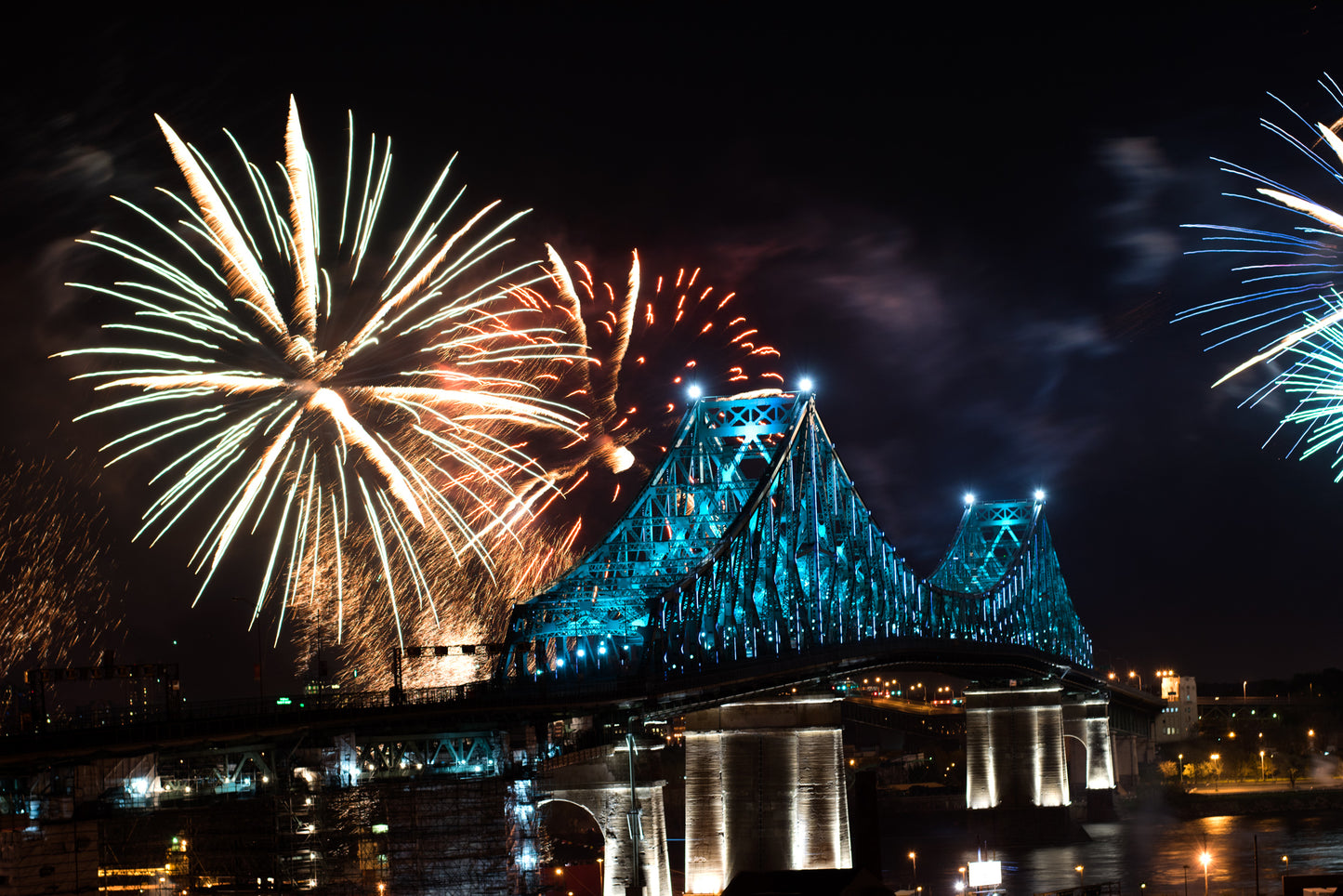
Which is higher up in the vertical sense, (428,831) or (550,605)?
(550,605)

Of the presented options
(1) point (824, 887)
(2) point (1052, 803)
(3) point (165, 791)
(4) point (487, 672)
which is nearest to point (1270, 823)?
(2) point (1052, 803)

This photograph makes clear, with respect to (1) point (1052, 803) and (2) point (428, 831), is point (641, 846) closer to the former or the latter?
(2) point (428, 831)

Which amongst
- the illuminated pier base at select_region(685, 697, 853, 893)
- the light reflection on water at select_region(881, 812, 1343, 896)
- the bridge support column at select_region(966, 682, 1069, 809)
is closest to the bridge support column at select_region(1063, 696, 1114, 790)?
the light reflection on water at select_region(881, 812, 1343, 896)

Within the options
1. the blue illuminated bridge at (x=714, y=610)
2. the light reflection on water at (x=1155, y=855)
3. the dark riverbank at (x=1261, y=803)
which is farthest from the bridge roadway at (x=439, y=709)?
the dark riverbank at (x=1261, y=803)

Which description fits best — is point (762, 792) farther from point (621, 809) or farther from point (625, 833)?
point (625, 833)

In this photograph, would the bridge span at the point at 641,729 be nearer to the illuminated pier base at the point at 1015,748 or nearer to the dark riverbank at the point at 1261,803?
the illuminated pier base at the point at 1015,748

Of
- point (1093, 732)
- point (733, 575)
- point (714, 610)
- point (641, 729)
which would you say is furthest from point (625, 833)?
point (1093, 732)
